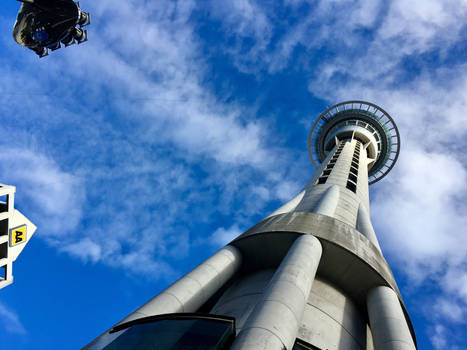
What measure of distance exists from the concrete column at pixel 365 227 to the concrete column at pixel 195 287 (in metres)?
9.15

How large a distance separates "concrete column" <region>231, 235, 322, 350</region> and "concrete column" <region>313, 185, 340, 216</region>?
297 inches

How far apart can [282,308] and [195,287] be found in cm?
481

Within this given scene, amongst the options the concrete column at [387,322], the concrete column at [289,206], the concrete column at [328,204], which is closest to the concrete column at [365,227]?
the concrete column at [328,204]

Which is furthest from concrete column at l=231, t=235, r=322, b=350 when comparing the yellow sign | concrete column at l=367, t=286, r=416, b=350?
the yellow sign

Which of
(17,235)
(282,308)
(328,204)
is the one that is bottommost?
(282,308)

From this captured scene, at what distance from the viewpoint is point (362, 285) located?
16.5 metres

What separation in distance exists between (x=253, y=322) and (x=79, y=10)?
39.3 meters

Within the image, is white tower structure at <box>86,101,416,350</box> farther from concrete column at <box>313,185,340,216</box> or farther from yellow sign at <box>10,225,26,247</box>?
yellow sign at <box>10,225,26,247</box>

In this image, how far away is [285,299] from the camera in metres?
10.5

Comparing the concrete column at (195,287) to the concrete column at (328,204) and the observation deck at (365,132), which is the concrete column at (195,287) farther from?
the observation deck at (365,132)

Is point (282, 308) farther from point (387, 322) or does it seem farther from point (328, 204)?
point (328, 204)

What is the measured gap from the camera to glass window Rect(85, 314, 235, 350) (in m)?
8.98

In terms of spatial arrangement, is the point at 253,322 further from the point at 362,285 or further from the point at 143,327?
the point at 362,285

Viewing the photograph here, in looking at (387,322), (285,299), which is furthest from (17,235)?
(387,322)
